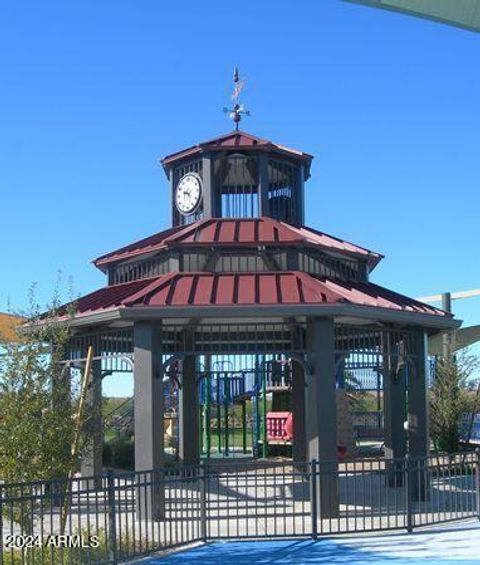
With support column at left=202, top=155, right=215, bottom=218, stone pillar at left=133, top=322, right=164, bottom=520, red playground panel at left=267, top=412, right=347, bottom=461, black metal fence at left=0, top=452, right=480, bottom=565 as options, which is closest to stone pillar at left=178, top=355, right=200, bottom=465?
black metal fence at left=0, top=452, right=480, bottom=565

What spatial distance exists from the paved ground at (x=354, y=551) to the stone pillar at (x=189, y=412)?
8.73 m

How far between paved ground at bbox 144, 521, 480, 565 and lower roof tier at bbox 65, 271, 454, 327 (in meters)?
3.78

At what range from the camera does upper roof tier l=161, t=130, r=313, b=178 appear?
55.8 feet

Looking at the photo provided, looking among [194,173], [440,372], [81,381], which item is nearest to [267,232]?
[194,173]

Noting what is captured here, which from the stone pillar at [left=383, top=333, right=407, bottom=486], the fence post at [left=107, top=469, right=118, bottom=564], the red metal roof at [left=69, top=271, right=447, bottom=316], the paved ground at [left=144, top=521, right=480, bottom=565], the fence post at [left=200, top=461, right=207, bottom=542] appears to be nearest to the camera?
the fence post at [left=107, top=469, right=118, bottom=564]

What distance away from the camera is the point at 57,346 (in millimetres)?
11133

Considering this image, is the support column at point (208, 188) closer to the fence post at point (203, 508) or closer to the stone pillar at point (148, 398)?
the stone pillar at point (148, 398)

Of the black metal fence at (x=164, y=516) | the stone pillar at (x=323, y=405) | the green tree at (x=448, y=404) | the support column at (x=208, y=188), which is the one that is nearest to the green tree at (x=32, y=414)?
the black metal fence at (x=164, y=516)

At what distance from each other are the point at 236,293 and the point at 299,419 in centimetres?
700

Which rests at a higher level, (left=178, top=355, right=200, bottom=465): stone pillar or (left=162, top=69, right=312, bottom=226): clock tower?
(left=162, top=69, right=312, bottom=226): clock tower

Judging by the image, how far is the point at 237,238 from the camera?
1582cm

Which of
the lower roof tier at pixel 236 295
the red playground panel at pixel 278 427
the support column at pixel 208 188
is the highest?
the support column at pixel 208 188

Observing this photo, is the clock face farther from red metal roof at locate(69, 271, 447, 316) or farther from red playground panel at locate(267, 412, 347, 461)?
red playground panel at locate(267, 412, 347, 461)

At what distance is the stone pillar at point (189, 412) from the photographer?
2048 cm
